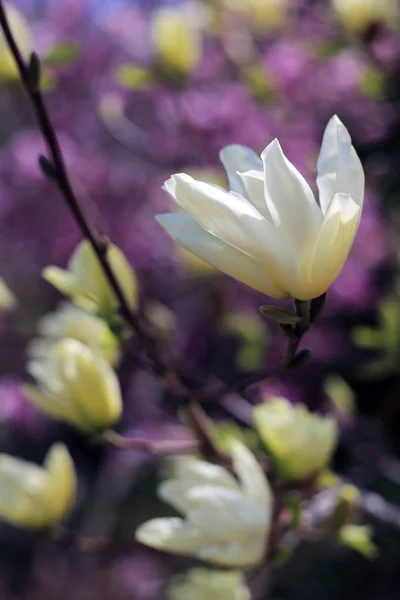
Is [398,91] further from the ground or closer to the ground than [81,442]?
further from the ground

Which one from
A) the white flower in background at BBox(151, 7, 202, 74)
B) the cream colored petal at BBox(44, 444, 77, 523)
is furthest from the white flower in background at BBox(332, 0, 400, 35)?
the cream colored petal at BBox(44, 444, 77, 523)

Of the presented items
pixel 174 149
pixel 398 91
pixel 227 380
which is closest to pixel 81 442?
pixel 227 380

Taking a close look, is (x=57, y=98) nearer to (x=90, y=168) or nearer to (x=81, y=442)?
(x=90, y=168)

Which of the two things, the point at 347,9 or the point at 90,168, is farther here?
the point at 90,168

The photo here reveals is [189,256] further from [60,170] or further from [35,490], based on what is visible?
[60,170]

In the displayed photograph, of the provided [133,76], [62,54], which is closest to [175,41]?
[133,76]

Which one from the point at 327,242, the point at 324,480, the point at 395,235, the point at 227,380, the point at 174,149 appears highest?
the point at 327,242

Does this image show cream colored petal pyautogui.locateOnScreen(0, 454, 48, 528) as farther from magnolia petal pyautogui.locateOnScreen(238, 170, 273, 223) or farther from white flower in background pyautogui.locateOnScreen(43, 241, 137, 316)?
magnolia petal pyautogui.locateOnScreen(238, 170, 273, 223)

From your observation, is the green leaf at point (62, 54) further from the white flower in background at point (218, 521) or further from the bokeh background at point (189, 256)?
the white flower in background at point (218, 521)
